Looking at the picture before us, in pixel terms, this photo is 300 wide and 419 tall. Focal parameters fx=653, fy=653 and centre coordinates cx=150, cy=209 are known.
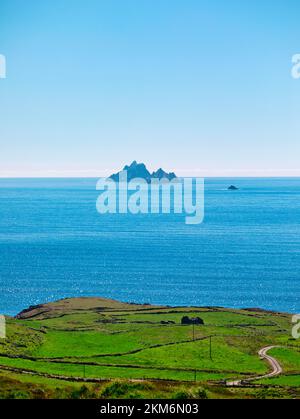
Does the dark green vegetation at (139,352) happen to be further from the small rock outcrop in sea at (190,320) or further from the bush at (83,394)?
the small rock outcrop in sea at (190,320)

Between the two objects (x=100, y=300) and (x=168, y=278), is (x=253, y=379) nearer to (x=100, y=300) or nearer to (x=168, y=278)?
(x=100, y=300)

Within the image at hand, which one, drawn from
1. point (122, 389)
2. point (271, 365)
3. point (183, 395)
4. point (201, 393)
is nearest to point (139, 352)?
point (271, 365)

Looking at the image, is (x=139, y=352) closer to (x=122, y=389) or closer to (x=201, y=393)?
(x=122, y=389)

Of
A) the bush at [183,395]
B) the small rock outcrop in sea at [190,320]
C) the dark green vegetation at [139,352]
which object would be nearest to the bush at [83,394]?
the dark green vegetation at [139,352]

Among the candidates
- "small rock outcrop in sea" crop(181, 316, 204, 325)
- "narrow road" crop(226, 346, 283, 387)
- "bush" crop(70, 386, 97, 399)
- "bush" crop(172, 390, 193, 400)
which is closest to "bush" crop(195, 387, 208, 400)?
"bush" crop(172, 390, 193, 400)

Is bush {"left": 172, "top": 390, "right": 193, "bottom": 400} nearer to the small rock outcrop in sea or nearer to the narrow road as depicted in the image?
the narrow road

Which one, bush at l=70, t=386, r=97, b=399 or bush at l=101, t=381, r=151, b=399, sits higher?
bush at l=101, t=381, r=151, b=399
